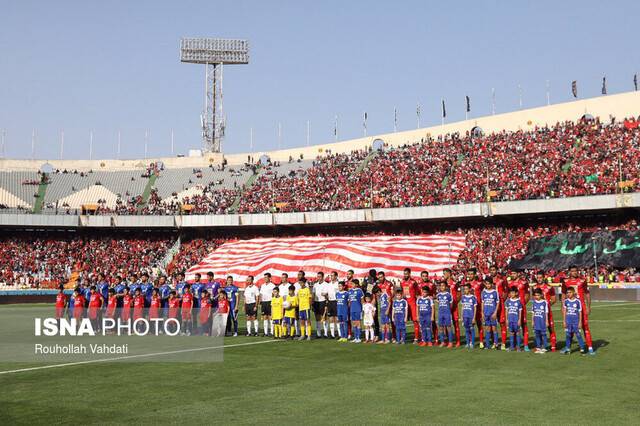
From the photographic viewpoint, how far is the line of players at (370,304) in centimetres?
1814

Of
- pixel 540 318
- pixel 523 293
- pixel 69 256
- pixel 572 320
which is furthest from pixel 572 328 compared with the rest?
pixel 69 256

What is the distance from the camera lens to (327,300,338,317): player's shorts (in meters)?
21.5

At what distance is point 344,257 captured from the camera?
3066 cm

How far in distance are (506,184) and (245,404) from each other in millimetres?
47824

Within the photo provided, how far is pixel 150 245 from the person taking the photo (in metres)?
69.1

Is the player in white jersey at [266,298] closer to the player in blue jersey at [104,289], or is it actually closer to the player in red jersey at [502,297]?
the player in blue jersey at [104,289]

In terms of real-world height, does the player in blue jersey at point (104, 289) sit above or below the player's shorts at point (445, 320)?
above

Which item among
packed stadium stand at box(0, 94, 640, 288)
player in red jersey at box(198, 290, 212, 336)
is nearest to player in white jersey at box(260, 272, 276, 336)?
player in red jersey at box(198, 290, 212, 336)

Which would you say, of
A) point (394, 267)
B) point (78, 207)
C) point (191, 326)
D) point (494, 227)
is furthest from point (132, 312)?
point (78, 207)

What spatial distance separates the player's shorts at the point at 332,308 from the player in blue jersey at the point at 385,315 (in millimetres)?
1544

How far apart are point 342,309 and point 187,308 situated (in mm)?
5849

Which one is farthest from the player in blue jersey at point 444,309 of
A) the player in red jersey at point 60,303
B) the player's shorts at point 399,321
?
the player in red jersey at point 60,303

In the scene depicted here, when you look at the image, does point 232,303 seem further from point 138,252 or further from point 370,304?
point 138,252

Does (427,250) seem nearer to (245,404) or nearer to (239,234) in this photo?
(245,404)
